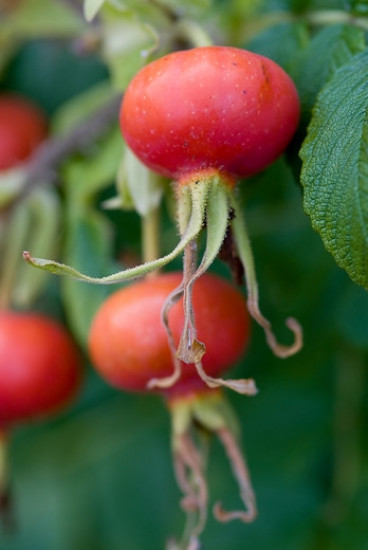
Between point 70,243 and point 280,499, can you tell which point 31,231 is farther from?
point 280,499

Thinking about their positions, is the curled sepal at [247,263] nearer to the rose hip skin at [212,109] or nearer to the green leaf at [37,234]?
the rose hip skin at [212,109]

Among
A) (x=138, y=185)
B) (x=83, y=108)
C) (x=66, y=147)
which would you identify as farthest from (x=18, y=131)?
(x=138, y=185)

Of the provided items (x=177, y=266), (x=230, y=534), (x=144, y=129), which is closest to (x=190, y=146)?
(x=144, y=129)

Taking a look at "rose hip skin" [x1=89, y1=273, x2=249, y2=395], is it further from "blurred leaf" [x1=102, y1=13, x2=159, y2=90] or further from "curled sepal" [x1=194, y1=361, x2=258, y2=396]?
"blurred leaf" [x1=102, y1=13, x2=159, y2=90]

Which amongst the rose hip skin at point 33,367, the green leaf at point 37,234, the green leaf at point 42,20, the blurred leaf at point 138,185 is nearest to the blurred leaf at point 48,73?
the green leaf at point 42,20

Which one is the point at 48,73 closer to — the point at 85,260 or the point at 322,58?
the point at 85,260

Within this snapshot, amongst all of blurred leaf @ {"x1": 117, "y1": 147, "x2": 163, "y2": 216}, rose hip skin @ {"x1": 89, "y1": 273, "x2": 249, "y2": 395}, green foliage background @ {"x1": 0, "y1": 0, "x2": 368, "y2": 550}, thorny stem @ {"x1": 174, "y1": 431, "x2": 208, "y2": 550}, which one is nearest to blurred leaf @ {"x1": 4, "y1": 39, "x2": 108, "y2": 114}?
green foliage background @ {"x1": 0, "y1": 0, "x2": 368, "y2": 550}
